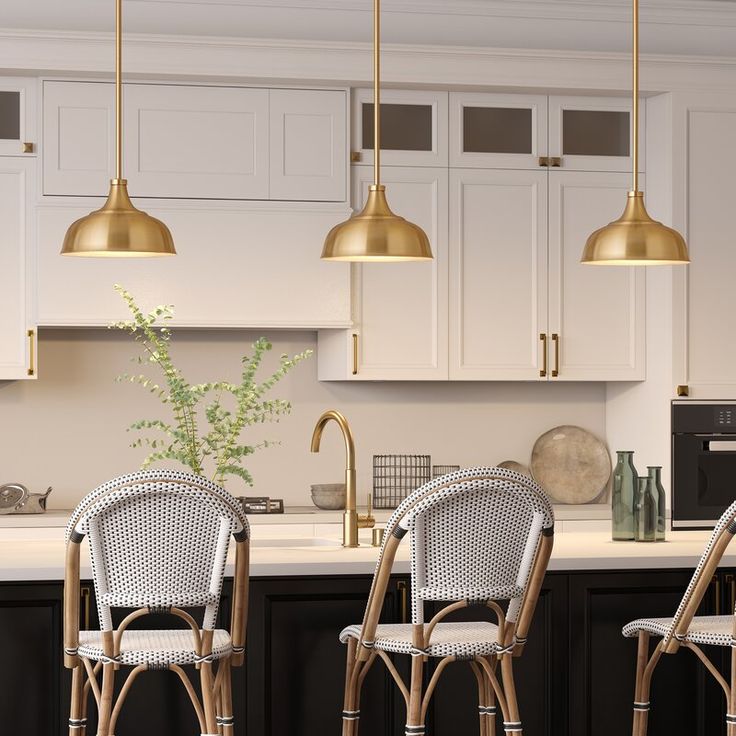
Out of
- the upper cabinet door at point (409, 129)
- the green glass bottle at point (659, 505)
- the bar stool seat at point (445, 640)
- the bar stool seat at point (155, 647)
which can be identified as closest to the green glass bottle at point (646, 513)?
the green glass bottle at point (659, 505)

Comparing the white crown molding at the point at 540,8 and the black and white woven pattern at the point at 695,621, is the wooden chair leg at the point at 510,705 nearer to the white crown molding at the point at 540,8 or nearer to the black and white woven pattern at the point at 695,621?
the black and white woven pattern at the point at 695,621

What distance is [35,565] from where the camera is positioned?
289 centimetres

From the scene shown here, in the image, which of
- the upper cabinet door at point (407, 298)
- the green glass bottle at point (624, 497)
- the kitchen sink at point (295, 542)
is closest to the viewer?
the green glass bottle at point (624, 497)

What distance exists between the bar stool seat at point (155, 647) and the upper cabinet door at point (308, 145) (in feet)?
8.11

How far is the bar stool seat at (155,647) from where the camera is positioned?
8.23 ft

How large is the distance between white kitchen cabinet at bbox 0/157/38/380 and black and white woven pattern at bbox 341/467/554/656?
2500mm

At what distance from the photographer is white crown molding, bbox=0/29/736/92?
453cm

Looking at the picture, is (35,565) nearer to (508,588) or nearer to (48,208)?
(508,588)

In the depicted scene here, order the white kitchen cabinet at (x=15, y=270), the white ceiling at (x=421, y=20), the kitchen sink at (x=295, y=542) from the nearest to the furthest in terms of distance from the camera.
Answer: the kitchen sink at (x=295, y=542) < the white ceiling at (x=421, y=20) < the white kitchen cabinet at (x=15, y=270)

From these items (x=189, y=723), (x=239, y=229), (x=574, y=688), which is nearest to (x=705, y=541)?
(x=574, y=688)

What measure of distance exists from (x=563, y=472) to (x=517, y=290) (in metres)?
0.85

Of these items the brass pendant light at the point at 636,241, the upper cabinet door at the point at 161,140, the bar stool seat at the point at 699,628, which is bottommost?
the bar stool seat at the point at 699,628

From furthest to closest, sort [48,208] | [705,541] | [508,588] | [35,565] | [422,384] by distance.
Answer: [422,384]
[48,208]
[705,541]
[35,565]
[508,588]

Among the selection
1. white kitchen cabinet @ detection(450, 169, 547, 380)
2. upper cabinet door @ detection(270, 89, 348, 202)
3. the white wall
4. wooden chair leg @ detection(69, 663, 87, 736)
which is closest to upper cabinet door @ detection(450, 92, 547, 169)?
white kitchen cabinet @ detection(450, 169, 547, 380)
